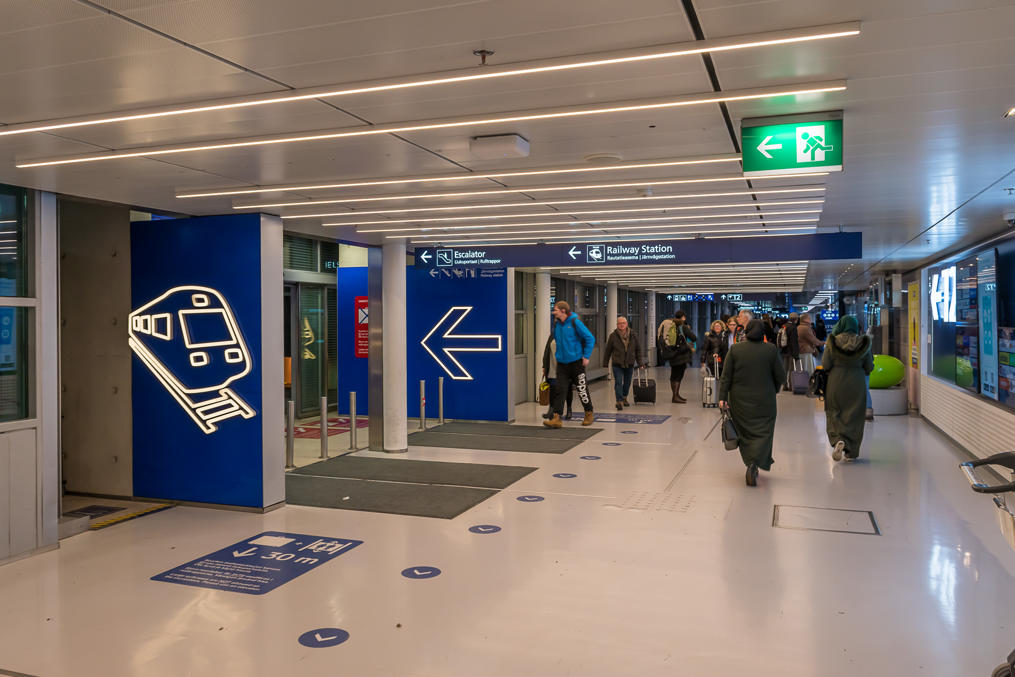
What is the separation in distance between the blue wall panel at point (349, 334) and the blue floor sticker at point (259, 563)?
7.71 metres

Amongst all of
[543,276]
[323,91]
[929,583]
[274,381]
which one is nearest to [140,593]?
[274,381]

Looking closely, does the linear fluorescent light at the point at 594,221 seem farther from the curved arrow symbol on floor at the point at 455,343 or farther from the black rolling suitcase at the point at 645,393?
the black rolling suitcase at the point at 645,393

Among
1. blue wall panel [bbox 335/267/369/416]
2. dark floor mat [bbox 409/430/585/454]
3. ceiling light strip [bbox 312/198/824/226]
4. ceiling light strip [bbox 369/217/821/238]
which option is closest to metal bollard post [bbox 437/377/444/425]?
dark floor mat [bbox 409/430/585/454]

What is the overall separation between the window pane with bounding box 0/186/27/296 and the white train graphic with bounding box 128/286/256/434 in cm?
152

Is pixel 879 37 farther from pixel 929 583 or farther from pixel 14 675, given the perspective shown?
pixel 14 675

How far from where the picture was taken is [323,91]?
3779 mm

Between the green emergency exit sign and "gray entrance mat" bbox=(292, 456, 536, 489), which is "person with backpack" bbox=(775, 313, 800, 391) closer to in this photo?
"gray entrance mat" bbox=(292, 456, 536, 489)

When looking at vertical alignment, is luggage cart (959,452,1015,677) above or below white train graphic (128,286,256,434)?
below

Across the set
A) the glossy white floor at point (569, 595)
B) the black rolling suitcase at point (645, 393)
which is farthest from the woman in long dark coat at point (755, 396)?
the black rolling suitcase at point (645, 393)

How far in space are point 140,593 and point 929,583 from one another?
189 inches

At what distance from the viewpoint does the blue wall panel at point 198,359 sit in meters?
7.02

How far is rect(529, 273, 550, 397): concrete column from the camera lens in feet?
50.6

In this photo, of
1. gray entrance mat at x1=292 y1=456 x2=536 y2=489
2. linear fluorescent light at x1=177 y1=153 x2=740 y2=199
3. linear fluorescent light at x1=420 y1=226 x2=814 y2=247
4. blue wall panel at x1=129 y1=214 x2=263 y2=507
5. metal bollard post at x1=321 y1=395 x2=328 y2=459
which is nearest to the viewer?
linear fluorescent light at x1=177 y1=153 x2=740 y2=199

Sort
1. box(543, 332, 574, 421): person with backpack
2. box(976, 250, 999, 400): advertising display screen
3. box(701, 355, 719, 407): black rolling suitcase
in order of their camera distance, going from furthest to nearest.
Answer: box(701, 355, 719, 407): black rolling suitcase
box(543, 332, 574, 421): person with backpack
box(976, 250, 999, 400): advertising display screen
